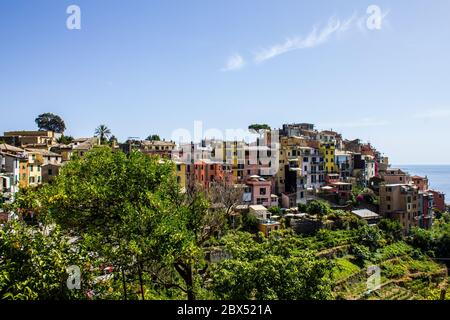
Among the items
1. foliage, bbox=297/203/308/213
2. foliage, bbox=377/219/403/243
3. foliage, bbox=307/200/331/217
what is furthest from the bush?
foliage, bbox=297/203/308/213

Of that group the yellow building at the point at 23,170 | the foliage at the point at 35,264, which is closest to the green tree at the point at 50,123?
the yellow building at the point at 23,170

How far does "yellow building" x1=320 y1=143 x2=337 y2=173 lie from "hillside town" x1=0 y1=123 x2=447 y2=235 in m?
0.12

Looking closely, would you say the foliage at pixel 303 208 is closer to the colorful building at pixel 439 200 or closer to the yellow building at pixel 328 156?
the yellow building at pixel 328 156

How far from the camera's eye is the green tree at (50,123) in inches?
2430

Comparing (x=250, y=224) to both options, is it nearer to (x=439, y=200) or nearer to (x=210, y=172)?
(x=210, y=172)

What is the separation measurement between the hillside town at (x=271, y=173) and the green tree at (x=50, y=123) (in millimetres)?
11613

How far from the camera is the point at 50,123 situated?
62.0 metres

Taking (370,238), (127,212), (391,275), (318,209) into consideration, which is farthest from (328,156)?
(127,212)

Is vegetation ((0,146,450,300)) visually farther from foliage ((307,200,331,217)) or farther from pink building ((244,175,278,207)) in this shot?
foliage ((307,200,331,217))

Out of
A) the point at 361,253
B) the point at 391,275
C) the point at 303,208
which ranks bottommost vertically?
the point at 391,275

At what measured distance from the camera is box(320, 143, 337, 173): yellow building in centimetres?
4759

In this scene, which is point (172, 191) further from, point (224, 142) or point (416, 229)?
point (416, 229)

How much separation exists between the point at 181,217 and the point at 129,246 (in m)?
2.48

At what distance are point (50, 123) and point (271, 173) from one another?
39.2 metres
